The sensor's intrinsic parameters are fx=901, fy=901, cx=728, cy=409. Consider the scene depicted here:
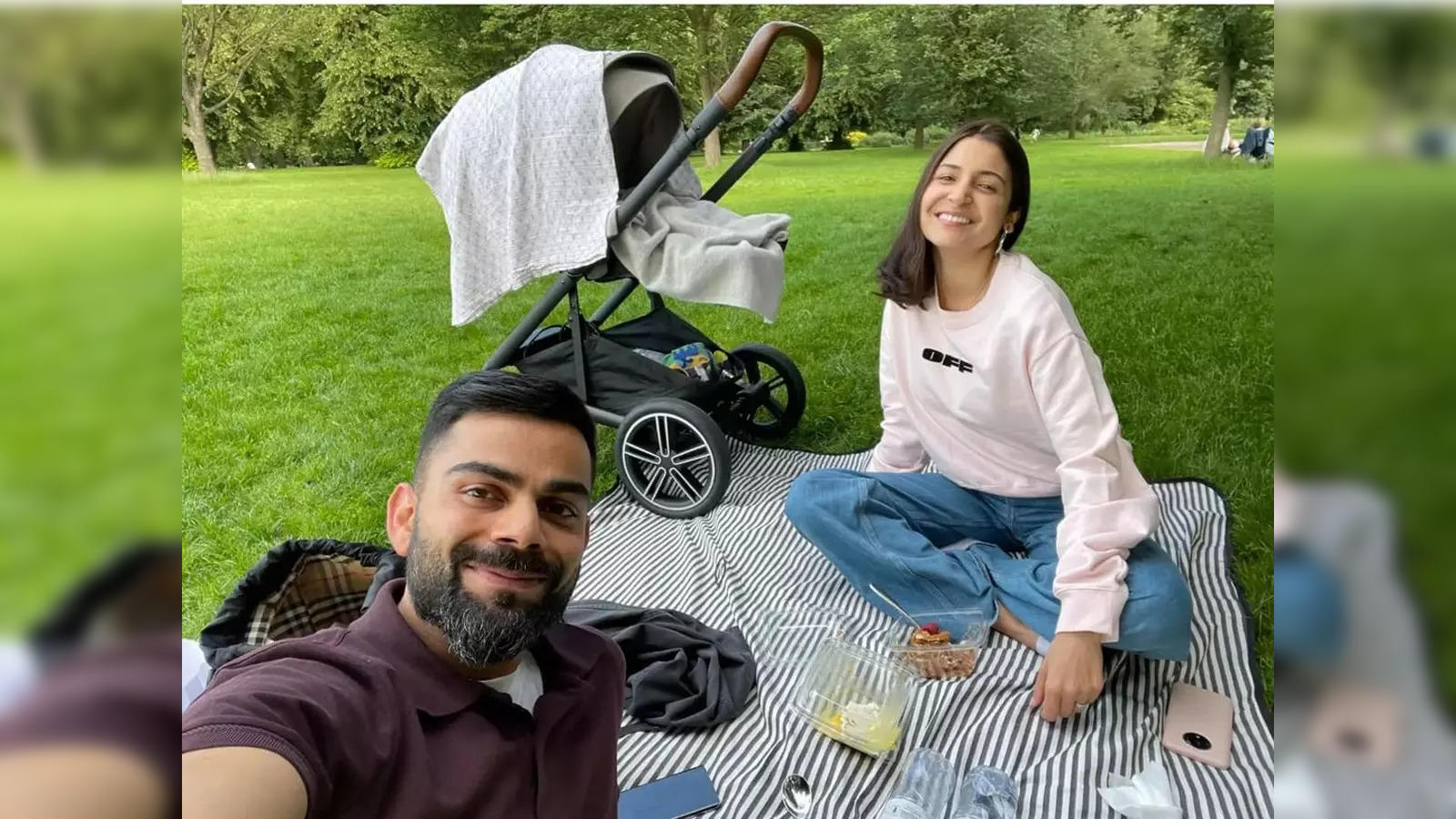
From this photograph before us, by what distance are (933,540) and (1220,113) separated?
252 centimetres

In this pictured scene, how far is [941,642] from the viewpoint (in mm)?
1478

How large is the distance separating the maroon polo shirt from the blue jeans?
84 centimetres

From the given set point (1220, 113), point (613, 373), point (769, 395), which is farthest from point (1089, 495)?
point (1220, 113)

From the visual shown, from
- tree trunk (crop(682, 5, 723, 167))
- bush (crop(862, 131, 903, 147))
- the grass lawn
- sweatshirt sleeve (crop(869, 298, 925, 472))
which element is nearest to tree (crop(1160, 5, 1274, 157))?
the grass lawn

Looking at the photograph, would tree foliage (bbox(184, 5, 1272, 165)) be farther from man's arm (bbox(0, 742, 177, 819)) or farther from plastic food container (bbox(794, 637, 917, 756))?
man's arm (bbox(0, 742, 177, 819))

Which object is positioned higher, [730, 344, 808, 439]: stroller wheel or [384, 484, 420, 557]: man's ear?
[384, 484, 420, 557]: man's ear

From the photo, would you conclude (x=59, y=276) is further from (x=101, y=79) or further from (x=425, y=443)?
(x=425, y=443)

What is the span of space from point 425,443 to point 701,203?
1254 millimetres

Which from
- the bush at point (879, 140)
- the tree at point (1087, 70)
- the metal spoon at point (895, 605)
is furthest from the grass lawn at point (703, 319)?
the metal spoon at point (895, 605)

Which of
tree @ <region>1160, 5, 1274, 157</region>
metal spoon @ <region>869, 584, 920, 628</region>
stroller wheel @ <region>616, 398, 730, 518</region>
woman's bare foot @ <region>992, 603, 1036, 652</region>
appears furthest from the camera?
tree @ <region>1160, 5, 1274, 157</region>

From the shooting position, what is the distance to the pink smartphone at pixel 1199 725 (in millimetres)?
1246

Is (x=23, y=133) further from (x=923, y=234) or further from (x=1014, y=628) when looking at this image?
(x=1014, y=628)

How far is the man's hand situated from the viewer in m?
1.27

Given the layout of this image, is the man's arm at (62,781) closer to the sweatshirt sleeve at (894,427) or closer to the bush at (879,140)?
the sweatshirt sleeve at (894,427)
